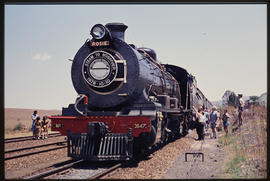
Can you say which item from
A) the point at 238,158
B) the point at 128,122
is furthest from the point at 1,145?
the point at 238,158

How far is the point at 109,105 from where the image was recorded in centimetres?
898

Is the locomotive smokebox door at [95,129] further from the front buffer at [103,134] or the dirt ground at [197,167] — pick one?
the dirt ground at [197,167]

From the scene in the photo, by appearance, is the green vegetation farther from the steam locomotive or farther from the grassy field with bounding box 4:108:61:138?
the grassy field with bounding box 4:108:61:138

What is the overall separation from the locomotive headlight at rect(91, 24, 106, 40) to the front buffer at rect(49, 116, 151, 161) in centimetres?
244

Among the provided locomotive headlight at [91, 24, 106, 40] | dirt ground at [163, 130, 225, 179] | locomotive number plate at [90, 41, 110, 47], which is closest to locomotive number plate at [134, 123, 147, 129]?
dirt ground at [163, 130, 225, 179]

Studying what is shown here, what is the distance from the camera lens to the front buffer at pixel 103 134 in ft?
26.9

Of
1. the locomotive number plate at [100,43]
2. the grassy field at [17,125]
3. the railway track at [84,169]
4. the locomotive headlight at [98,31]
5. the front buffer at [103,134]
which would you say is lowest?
the grassy field at [17,125]

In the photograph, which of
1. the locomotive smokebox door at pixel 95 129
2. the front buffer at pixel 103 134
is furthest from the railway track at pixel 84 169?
the locomotive smokebox door at pixel 95 129

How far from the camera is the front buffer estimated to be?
8211mm

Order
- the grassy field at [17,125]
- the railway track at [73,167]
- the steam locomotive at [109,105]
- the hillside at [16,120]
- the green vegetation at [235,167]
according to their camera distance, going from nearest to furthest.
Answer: the railway track at [73,167] < the green vegetation at [235,167] < the steam locomotive at [109,105] < the grassy field at [17,125] < the hillside at [16,120]

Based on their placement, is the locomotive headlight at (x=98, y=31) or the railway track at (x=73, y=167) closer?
the railway track at (x=73, y=167)

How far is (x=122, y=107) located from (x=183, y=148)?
4.04 m

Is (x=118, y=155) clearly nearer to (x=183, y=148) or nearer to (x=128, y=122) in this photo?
(x=128, y=122)

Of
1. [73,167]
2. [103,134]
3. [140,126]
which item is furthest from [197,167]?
[73,167]
